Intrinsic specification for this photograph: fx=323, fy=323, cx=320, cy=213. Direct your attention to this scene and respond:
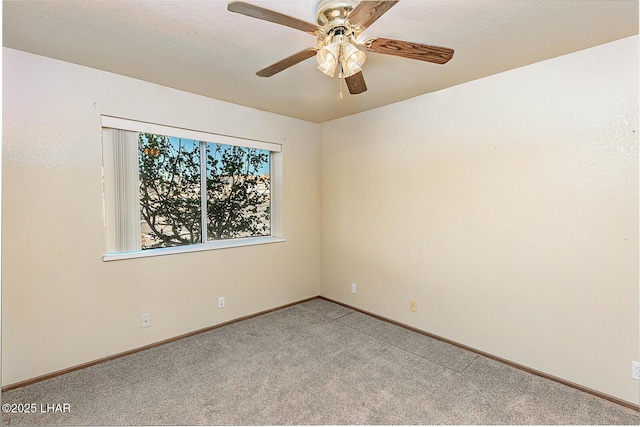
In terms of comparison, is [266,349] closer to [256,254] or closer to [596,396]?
[256,254]

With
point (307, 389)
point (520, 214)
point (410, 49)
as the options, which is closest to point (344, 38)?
point (410, 49)

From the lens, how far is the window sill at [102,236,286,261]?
108 inches

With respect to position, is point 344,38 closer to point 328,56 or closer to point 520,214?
point 328,56

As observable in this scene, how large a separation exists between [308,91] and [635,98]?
2360 mm

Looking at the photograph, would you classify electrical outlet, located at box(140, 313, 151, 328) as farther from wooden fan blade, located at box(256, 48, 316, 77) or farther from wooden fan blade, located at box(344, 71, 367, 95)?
wooden fan blade, located at box(344, 71, 367, 95)

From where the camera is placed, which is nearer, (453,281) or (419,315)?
(453,281)

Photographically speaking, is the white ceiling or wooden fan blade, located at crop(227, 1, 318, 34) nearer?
wooden fan blade, located at crop(227, 1, 318, 34)

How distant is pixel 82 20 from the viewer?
1895mm

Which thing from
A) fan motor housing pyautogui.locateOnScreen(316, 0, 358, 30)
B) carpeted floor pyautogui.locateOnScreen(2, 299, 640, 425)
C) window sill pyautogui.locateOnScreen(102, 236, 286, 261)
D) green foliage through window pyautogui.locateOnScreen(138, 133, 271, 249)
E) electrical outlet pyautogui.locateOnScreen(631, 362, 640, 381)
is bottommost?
carpeted floor pyautogui.locateOnScreen(2, 299, 640, 425)

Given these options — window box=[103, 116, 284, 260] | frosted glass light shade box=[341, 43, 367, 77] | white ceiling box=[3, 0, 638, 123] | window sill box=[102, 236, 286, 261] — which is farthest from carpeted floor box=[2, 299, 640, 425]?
white ceiling box=[3, 0, 638, 123]

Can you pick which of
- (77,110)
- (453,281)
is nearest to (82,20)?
(77,110)

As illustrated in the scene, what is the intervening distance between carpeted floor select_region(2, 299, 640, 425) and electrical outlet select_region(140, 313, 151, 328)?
9.0 inches

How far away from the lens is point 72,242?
250 cm

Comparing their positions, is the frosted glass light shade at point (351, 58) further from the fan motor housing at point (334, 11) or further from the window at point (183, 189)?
the window at point (183, 189)
